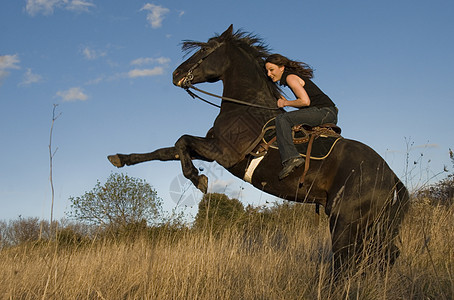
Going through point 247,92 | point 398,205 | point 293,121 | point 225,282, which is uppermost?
point 247,92

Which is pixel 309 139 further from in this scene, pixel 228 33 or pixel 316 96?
pixel 228 33

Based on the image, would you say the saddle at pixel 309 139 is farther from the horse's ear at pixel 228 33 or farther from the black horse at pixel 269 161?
the horse's ear at pixel 228 33

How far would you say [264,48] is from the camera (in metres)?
6.43

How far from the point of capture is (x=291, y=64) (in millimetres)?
5750

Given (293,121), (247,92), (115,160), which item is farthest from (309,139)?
(115,160)

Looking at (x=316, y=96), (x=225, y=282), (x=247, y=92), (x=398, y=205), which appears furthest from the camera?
(x=247, y=92)

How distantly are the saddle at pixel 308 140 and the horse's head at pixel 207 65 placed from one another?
1.35m

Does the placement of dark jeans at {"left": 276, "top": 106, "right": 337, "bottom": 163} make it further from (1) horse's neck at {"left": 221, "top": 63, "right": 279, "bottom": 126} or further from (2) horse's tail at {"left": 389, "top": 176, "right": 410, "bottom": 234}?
(2) horse's tail at {"left": 389, "top": 176, "right": 410, "bottom": 234}

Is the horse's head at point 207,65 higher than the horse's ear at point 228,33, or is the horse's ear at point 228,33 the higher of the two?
the horse's ear at point 228,33

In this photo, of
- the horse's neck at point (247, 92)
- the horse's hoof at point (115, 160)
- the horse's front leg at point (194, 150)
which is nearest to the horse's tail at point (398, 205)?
the horse's neck at point (247, 92)

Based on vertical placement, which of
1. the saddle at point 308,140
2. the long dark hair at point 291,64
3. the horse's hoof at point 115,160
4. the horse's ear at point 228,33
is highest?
the horse's ear at point 228,33

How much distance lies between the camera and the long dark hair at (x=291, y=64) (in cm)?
572

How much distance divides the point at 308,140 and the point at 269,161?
0.57 m

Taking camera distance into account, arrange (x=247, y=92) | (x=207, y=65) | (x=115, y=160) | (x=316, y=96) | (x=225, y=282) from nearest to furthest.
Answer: (x=225, y=282)
(x=316, y=96)
(x=115, y=160)
(x=247, y=92)
(x=207, y=65)
